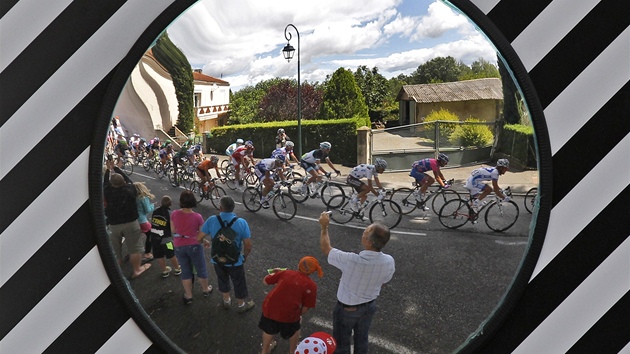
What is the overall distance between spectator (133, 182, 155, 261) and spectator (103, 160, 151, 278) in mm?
12

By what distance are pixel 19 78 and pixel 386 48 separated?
3.96ft

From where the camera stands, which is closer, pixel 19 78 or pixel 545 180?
pixel 545 180

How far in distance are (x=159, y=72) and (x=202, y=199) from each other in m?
0.41

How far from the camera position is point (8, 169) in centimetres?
140

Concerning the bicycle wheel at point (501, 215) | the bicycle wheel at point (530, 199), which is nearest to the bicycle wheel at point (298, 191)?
the bicycle wheel at point (501, 215)

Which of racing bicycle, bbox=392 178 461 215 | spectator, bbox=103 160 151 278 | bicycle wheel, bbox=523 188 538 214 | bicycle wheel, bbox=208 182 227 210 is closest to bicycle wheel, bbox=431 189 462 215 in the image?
racing bicycle, bbox=392 178 461 215

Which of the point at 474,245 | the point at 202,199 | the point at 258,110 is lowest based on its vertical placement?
the point at 474,245

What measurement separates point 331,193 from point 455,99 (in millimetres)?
461

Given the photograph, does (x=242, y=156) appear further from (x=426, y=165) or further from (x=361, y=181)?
(x=426, y=165)

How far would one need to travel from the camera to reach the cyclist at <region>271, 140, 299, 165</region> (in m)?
1.29

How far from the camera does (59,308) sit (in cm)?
144

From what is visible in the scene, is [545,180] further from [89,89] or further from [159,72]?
[89,89]

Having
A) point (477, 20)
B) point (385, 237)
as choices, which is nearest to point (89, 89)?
point (385, 237)

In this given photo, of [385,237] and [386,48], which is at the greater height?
[386,48]
